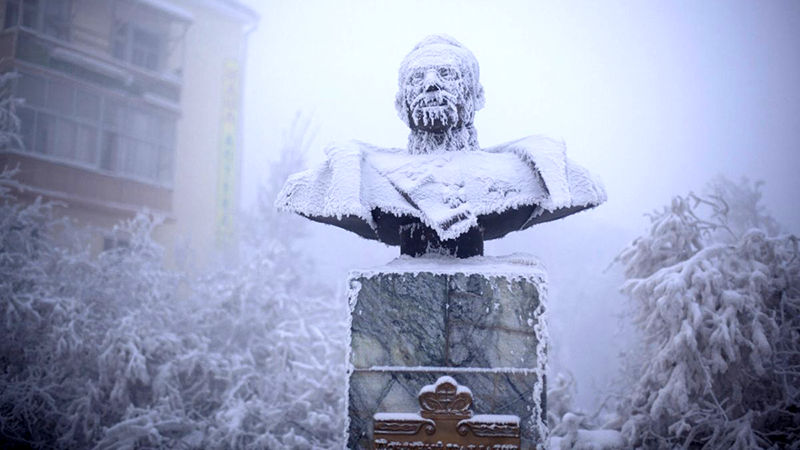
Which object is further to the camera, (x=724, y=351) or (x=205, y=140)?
(x=205, y=140)

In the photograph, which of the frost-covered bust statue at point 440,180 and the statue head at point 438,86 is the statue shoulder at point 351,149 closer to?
the frost-covered bust statue at point 440,180

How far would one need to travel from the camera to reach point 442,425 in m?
2.43

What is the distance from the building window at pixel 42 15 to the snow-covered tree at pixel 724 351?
11.0 m

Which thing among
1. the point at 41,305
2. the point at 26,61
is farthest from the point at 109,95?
the point at 41,305

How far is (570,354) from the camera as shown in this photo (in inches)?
605

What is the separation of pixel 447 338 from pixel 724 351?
3182mm

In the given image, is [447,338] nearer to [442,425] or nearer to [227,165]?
[442,425]

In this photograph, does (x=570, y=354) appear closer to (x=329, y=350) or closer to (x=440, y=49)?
(x=329, y=350)

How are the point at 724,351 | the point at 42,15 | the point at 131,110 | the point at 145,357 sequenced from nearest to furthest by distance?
the point at 724,351 < the point at 145,357 < the point at 42,15 < the point at 131,110

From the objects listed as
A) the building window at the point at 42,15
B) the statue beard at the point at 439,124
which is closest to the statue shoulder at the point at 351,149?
the statue beard at the point at 439,124

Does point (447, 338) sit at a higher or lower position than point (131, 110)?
lower

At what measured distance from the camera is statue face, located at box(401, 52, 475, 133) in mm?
2734

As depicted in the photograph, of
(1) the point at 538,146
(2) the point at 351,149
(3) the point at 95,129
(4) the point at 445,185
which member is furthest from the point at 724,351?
(3) the point at 95,129

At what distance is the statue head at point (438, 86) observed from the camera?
274 cm
